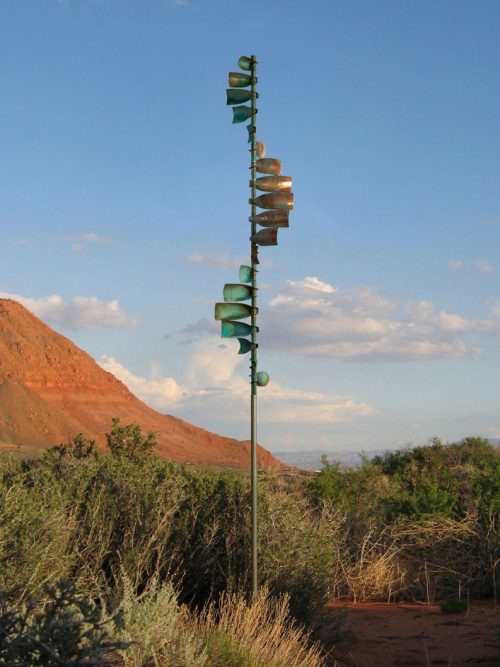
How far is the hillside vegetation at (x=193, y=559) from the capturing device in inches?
240

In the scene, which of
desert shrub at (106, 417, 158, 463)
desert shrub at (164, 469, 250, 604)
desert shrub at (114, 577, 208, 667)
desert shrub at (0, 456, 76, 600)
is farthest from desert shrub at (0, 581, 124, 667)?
desert shrub at (106, 417, 158, 463)

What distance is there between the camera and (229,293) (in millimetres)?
10938

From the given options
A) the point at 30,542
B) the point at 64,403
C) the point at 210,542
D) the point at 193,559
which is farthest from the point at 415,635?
the point at 64,403

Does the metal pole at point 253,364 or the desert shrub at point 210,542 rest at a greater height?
the metal pole at point 253,364

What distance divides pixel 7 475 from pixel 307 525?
4.39 m

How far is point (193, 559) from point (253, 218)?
4780mm

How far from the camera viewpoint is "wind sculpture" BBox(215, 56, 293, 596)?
1086cm

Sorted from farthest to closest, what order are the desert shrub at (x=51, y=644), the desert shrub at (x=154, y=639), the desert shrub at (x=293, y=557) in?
the desert shrub at (x=293, y=557) < the desert shrub at (x=154, y=639) < the desert shrub at (x=51, y=644)

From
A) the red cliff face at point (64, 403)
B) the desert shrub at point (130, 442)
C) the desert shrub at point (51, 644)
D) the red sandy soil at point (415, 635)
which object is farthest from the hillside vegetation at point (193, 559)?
the red cliff face at point (64, 403)

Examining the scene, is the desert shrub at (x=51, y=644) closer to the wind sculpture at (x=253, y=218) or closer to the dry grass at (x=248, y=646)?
the dry grass at (x=248, y=646)

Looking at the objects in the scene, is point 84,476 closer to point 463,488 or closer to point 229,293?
point 229,293

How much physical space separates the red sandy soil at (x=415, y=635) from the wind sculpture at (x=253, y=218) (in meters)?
2.98

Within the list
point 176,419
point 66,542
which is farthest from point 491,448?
point 176,419

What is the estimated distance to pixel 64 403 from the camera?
76938 mm
